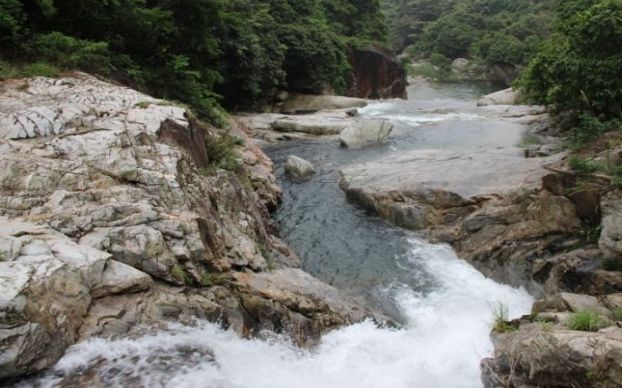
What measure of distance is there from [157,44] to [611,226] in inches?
475

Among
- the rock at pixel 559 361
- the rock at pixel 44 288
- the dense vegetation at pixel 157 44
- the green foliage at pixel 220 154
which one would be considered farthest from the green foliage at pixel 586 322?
the dense vegetation at pixel 157 44

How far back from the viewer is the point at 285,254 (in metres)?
10.1

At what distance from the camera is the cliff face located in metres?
5.34

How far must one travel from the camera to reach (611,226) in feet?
26.5

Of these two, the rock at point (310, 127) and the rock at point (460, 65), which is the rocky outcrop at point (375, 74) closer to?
the rock at point (310, 127)

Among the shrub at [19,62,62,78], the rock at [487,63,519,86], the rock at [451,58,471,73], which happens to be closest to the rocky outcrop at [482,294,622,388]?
the shrub at [19,62,62,78]

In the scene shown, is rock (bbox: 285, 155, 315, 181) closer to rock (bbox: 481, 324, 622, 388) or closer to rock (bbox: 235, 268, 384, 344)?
rock (bbox: 235, 268, 384, 344)

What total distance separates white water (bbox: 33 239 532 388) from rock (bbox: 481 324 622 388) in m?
0.57

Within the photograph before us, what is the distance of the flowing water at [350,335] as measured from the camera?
5422 millimetres

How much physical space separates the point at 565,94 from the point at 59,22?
46.7 ft

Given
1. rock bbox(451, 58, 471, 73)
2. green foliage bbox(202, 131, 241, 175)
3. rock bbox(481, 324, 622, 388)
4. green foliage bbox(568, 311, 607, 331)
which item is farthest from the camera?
rock bbox(451, 58, 471, 73)

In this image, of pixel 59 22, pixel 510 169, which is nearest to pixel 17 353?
pixel 59 22

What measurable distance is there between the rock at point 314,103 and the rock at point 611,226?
20798mm

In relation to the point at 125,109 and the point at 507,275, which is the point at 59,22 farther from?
the point at 507,275
